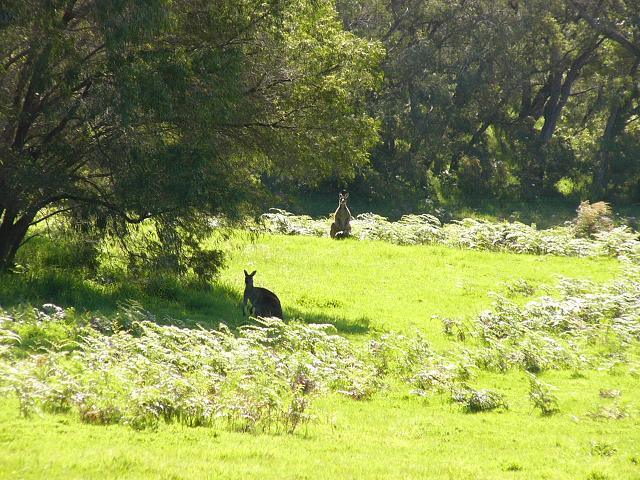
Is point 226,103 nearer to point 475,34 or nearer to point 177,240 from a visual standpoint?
point 177,240

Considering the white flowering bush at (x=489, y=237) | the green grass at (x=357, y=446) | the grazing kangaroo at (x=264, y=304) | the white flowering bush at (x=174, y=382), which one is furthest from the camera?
the white flowering bush at (x=489, y=237)

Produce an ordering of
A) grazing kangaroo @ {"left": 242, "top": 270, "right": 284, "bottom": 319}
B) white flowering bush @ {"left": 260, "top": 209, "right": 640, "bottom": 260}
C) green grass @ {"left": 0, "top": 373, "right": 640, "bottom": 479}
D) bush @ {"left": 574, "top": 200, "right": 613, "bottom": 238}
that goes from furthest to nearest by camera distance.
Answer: bush @ {"left": 574, "top": 200, "right": 613, "bottom": 238}, white flowering bush @ {"left": 260, "top": 209, "right": 640, "bottom": 260}, grazing kangaroo @ {"left": 242, "top": 270, "right": 284, "bottom": 319}, green grass @ {"left": 0, "top": 373, "right": 640, "bottom": 479}

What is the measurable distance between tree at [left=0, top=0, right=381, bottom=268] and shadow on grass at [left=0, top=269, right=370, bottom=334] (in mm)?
1121

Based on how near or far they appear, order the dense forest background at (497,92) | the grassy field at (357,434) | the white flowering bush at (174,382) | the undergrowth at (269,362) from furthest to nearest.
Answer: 1. the dense forest background at (497,92)
2. the undergrowth at (269,362)
3. the white flowering bush at (174,382)
4. the grassy field at (357,434)

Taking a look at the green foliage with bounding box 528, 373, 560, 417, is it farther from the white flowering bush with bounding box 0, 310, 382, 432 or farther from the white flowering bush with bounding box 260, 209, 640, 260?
the white flowering bush with bounding box 260, 209, 640, 260

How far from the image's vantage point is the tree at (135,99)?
55.8 ft

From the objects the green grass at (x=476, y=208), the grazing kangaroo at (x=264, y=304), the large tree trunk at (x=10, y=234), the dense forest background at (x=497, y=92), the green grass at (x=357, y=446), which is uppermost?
the dense forest background at (x=497, y=92)

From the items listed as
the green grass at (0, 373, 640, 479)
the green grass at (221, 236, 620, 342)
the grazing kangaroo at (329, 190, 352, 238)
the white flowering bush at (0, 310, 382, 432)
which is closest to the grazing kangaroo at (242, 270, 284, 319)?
the green grass at (221, 236, 620, 342)

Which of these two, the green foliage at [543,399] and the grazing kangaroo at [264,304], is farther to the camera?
the grazing kangaroo at [264,304]

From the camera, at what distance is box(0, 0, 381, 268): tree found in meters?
17.0

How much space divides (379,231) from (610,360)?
16631 millimetres

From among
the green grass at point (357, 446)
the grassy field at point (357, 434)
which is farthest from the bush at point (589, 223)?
the green grass at point (357, 446)

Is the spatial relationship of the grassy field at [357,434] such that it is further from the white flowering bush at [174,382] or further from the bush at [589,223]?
the bush at [589,223]

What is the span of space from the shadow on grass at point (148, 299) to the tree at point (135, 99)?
3.68ft
